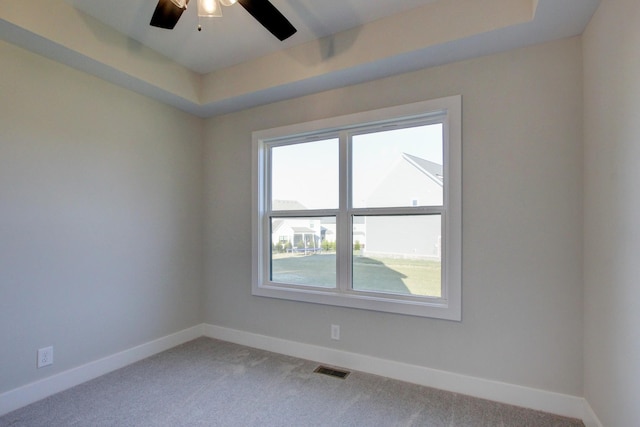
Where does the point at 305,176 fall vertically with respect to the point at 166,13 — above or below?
below

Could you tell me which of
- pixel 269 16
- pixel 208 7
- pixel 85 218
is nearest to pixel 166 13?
pixel 208 7

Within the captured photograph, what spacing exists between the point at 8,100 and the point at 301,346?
2.81 meters

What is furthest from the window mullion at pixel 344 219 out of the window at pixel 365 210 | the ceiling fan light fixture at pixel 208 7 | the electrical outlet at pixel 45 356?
the electrical outlet at pixel 45 356

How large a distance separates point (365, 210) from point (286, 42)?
1.52m

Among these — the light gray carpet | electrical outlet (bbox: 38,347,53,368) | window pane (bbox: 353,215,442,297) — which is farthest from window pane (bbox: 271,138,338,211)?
electrical outlet (bbox: 38,347,53,368)

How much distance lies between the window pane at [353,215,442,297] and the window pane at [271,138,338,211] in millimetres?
425

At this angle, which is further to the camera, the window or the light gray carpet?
the window

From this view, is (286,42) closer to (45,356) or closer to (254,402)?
(254,402)

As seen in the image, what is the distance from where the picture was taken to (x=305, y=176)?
3082mm

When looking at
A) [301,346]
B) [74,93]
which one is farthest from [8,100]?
[301,346]

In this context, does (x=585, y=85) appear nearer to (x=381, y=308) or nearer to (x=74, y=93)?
(x=381, y=308)

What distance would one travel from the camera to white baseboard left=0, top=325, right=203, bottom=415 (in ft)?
6.81

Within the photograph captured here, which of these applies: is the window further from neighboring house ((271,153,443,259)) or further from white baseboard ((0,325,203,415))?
white baseboard ((0,325,203,415))

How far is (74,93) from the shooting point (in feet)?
7.96
